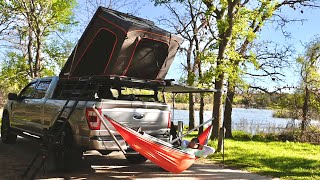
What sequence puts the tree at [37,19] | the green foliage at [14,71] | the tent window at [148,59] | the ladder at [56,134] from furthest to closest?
1. the green foliage at [14,71]
2. the tree at [37,19]
3. the tent window at [148,59]
4. the ladder at [56,134]

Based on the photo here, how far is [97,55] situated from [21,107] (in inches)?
129

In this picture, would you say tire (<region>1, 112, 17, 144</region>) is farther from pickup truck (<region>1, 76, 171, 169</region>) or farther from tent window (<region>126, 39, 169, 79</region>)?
tent window (<region>126, 39, 169, 79</region>)

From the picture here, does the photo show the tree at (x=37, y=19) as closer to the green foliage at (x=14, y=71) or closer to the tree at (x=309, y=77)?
the green foliage at (x=14, y=71)

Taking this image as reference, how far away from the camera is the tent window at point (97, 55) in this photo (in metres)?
7.07

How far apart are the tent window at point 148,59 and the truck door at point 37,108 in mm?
2265

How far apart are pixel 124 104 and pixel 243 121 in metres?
19.1

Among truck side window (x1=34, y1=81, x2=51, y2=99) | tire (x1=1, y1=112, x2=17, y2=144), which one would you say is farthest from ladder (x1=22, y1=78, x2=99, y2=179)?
tire (x1=1, y1=112, x2=17, y2=144)

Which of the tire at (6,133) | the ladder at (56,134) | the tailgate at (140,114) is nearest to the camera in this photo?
the ladder at (56,134)

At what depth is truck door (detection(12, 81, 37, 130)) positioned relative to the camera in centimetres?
905

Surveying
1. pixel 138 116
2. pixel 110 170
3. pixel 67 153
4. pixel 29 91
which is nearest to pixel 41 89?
pixel 29 91

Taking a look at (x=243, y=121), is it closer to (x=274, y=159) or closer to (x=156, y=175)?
(x=274, y=159)

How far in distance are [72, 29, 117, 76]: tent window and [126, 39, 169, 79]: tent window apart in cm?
58

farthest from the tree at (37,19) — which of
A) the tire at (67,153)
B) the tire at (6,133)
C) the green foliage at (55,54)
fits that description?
the tire at (67,153)

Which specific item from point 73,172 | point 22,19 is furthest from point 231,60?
point 22,19
